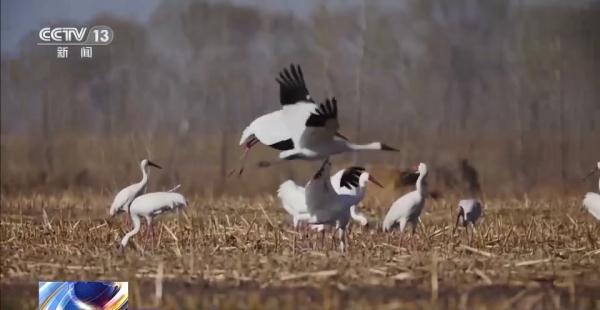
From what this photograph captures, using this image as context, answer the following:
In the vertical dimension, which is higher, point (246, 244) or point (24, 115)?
point (24, 115)

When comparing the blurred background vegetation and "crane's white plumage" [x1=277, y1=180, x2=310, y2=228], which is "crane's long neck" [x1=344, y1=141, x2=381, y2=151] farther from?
"crane's white plumage" [x1=277, y1=180, x2=310, y2=228]

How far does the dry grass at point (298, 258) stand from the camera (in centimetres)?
412

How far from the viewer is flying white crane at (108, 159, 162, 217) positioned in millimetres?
4652

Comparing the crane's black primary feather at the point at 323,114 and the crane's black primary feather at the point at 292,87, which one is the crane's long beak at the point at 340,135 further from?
the crane's black primary feather at the point at 292,87

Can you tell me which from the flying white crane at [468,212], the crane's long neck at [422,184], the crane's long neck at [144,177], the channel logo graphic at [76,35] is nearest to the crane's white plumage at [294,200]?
the crane's long neck at [422,184]

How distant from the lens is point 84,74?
4.77m

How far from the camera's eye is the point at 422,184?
4543 mm

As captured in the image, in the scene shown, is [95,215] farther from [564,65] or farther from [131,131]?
[564,65]

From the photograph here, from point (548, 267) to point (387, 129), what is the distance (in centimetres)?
105

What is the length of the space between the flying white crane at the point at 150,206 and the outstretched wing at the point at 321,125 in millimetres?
678

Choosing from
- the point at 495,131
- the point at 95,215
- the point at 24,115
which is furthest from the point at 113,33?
the point at 495,131

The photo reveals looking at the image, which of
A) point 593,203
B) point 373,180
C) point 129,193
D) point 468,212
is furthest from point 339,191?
point 593,203

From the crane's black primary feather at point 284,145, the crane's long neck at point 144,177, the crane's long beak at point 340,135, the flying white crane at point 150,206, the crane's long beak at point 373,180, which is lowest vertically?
the flying white crane at point 150,206

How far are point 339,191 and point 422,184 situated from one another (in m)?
0.40
